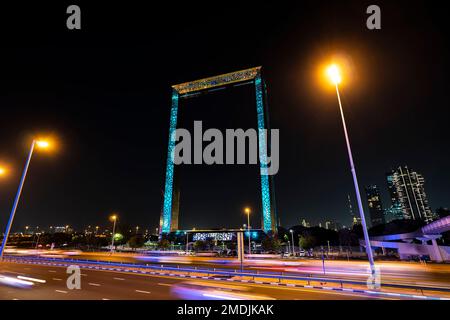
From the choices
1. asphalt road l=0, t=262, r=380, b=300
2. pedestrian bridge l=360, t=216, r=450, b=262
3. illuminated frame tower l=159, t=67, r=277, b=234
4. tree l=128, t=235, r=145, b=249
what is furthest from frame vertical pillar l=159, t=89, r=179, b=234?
asphalt road l=0, t=262, r=380, b=300

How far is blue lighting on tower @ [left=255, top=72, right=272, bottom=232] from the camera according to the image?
3184 inches

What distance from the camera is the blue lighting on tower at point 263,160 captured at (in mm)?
80875

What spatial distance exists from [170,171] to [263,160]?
1460 inches

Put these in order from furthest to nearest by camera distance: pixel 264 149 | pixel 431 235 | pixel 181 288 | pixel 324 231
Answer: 1. pixel 324 231
2. pixel 264 149
3. pixel 431 235
4. pixel 181 288

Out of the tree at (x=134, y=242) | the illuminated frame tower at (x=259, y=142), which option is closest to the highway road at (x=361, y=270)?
the illuminated frame tower at (x=259, y=142)

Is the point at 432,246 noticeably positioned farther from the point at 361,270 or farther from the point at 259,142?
the point at 259,142

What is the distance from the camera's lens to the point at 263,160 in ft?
274

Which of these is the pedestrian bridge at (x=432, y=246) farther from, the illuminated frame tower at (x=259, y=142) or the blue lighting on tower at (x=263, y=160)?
the illuminated frame tower at (x=259, y=142)

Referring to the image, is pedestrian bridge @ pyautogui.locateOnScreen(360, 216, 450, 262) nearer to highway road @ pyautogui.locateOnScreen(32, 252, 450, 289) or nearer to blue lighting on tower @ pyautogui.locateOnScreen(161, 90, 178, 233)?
highway road @ pyautogui.locateOnScreen(32, 252, 450, 289)

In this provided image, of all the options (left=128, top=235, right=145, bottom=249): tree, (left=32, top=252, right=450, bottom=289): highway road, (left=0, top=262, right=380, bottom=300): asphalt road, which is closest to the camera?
(left=0, top=262, right=380, bottom=300): asphalt road
